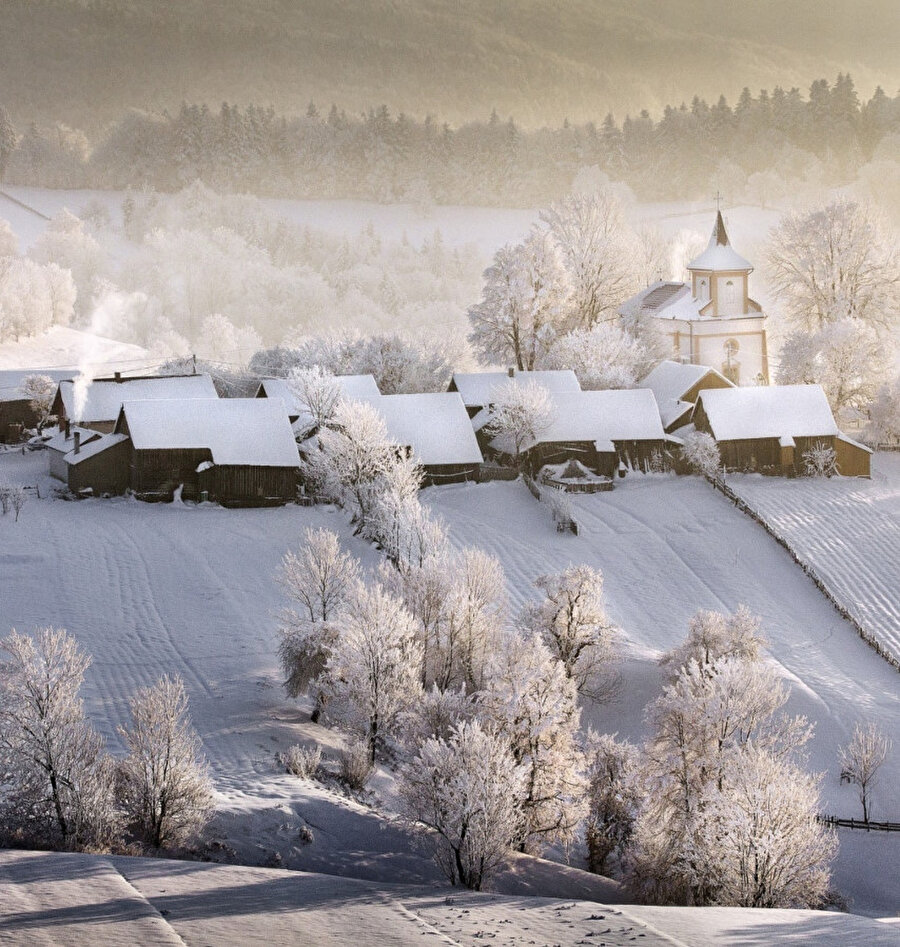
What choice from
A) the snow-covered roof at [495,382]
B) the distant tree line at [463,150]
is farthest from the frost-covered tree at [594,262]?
the distant tree line at [463,150]

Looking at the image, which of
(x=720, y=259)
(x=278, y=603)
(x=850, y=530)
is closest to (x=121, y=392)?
(x=278, y=603)

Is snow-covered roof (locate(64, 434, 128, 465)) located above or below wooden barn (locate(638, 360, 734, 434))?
below

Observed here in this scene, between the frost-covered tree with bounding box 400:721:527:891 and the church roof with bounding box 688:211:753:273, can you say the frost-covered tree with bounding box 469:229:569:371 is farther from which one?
the frost-covered tree with bounding box 400:721:527:891

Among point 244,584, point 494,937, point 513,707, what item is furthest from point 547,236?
point 494,937

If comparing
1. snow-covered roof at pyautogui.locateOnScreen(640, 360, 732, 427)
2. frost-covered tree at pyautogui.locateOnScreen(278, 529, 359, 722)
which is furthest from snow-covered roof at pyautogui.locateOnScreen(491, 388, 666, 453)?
frost-covered tree at pyautogui.locateOnScreen(278, 529, 359, 722)

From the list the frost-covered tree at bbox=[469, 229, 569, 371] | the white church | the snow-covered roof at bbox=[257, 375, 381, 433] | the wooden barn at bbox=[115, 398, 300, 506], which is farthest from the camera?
the frost-covered tree at bbox=[469, 229, 569, 371]

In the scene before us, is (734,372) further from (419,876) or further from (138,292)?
(138,292)

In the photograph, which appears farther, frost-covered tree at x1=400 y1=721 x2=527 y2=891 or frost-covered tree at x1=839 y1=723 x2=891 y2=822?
frost-covered tree at x1=839 y1=723 x2=891 y2=822
